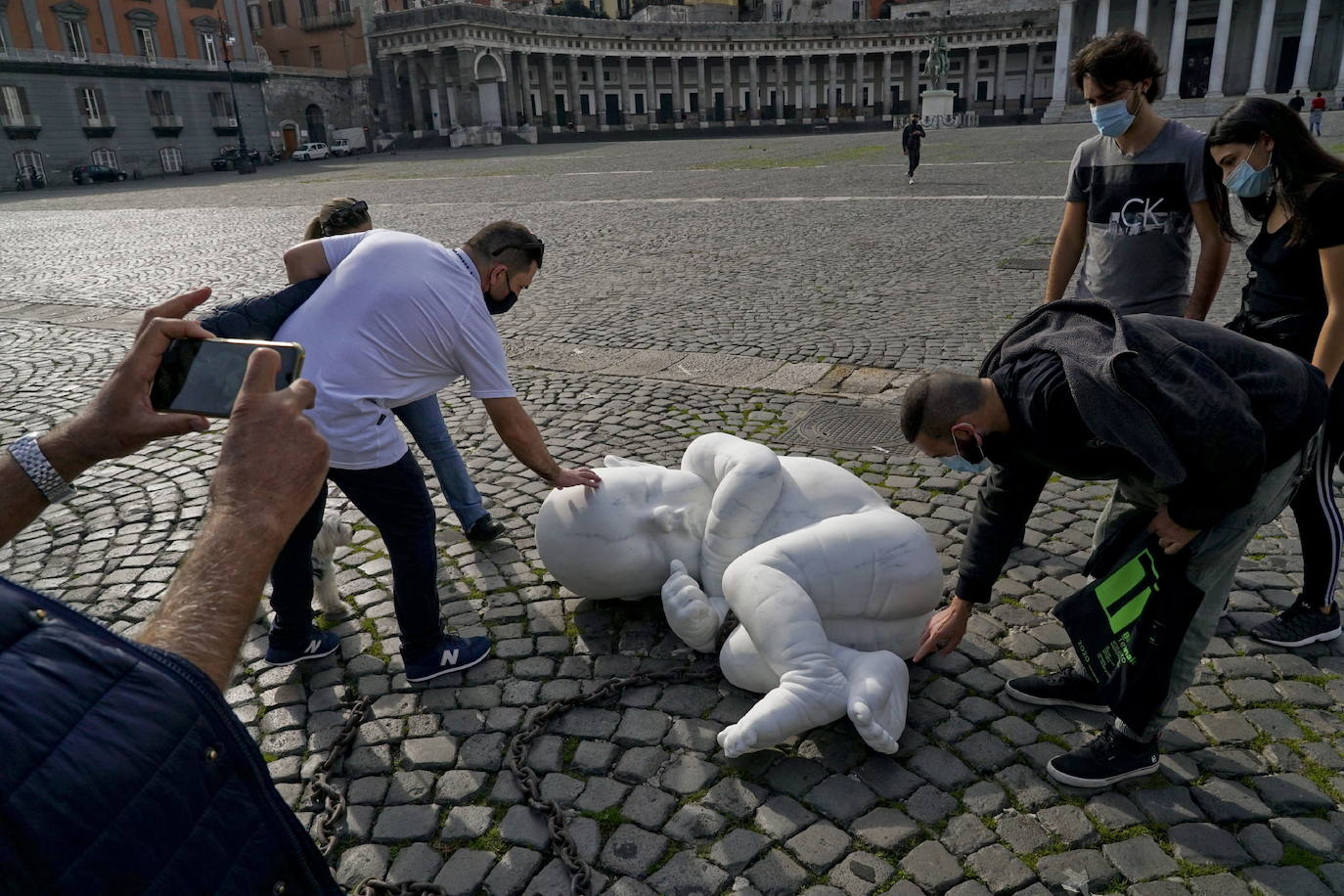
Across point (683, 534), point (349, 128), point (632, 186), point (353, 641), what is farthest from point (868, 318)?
point (349, 128)

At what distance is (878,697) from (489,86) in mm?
64543

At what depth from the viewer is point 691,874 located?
8.79ft

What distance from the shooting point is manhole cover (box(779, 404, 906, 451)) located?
5.81 metres

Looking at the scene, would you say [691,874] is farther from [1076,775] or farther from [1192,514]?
[1192,514]

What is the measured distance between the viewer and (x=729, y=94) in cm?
7781

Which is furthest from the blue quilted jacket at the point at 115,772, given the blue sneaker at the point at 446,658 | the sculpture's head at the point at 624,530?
the sculpture's head at the point at 624,530

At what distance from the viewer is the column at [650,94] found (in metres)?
75.3

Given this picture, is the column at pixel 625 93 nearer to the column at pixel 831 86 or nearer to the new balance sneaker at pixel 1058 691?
the column at pixel 831 86

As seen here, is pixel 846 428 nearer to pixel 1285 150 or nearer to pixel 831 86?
pixel 1285 150

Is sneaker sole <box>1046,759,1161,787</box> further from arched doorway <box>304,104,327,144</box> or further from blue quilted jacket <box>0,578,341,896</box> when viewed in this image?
arched doorway <box>304,104,327,144</box>

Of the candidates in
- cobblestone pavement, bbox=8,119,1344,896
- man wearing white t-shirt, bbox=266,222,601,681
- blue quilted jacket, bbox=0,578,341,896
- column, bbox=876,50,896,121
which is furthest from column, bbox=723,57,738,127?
blue quilted jacket, bbox=0,578,341,896

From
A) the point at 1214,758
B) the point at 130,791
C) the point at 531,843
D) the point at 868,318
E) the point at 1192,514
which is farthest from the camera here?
the point at 868,318

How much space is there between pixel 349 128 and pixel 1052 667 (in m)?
68.5

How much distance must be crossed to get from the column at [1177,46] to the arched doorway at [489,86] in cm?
4458
